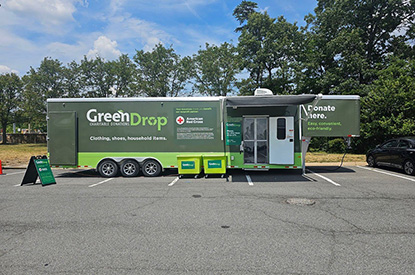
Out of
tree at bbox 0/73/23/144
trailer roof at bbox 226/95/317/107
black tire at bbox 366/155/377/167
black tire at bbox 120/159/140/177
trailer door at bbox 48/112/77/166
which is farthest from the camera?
tree at bbox 0/73/23/144

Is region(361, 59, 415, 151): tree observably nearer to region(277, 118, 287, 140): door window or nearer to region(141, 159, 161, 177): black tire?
region(277, 118, 287, 140): door window

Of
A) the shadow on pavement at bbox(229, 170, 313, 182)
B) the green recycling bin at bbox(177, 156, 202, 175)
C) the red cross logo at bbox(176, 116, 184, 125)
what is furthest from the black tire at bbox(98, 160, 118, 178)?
the shadow on pavement at bbox(229, 170, 313, 182)

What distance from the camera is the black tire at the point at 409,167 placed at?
10.5 metres

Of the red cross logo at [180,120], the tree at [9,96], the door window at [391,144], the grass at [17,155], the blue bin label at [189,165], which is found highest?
the tree at [9,96]

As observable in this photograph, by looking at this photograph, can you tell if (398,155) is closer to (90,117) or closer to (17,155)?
(90,117)

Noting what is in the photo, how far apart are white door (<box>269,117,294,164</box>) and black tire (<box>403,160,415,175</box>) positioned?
4416 mm

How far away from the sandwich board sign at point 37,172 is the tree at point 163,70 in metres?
25.3

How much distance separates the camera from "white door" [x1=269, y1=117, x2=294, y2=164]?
1055 centimetres

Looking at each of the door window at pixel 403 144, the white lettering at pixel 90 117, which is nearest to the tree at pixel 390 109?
the door window at pixel 403 144

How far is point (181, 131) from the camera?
35.5ft

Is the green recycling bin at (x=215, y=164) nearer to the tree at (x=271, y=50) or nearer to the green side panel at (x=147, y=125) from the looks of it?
the green side panel at (x=147, y=125)

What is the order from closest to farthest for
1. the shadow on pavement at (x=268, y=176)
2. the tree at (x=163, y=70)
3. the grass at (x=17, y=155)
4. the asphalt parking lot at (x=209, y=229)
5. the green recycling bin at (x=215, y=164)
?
1. the asphalt parking lot at (x=209, y=229)
2. the shadow on pavement at (x=268, y=176)
3. the green recycling bin at (x=215, y=164)
4. the grass at (x=17, y=155)
5. the tree at (x=163, y=70)

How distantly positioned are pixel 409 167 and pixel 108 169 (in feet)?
37.6

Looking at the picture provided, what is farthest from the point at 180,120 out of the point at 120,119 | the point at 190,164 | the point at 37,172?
the point at 37,172
